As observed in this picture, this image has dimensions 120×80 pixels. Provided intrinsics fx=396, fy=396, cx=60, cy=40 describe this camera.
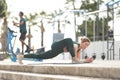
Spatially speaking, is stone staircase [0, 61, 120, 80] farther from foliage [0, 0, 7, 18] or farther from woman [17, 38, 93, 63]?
foliage [0, 0, 7, 18]

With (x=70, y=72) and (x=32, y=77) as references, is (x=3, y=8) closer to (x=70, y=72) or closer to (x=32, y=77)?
(x=32, y=77)

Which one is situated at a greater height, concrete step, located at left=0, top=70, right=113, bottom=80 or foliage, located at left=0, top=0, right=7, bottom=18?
foliage, located at left=0, top=0, right=7, bottom=18

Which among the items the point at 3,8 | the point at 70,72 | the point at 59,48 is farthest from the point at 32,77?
the point at 3,8

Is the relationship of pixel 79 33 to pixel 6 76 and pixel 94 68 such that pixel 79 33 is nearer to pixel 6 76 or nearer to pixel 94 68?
pixel 6 76

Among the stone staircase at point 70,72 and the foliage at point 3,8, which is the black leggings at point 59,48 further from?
the foliage at point 3,8

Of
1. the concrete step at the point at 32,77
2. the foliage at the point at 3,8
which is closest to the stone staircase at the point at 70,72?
the concrete step at the point at 32,77

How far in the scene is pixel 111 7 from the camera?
836 inches

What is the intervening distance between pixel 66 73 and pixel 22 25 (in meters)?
4.33

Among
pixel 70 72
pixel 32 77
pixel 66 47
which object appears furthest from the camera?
pixel 66 47

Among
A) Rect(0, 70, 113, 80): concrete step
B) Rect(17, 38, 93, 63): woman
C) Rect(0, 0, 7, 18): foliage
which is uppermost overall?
Rect(0, 0, 7, 18): foliage

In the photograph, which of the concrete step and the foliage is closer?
the concrete step

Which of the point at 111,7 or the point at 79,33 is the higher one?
the point at 111,7

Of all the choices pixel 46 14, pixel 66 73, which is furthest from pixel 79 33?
pixel 46 14

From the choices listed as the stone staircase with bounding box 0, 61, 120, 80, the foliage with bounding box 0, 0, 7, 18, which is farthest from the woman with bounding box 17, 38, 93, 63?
the foliage with bounding box 0, 0, 7, 18
